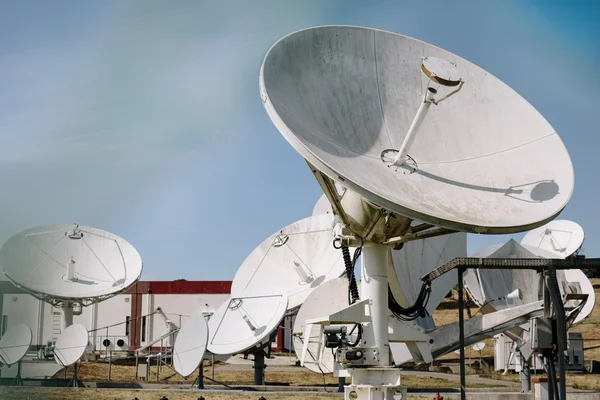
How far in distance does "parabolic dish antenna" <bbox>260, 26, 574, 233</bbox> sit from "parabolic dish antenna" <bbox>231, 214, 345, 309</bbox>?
16.4 m

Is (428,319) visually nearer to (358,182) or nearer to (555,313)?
(358,182)

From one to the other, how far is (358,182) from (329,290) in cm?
917

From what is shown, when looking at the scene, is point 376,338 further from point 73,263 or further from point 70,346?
point 73,263

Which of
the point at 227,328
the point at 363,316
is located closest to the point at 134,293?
the point at 227,328

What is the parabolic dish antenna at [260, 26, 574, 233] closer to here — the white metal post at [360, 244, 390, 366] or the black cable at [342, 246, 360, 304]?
the white metal post at [360, 244, 390, 366]

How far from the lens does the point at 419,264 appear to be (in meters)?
29.5

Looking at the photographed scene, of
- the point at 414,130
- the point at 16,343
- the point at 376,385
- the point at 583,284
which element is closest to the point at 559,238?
the point at 583,284

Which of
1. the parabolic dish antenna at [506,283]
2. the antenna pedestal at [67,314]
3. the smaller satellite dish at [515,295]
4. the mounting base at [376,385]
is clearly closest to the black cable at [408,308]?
the mounting base at [376,385]

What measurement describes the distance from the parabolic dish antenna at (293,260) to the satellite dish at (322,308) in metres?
10.7

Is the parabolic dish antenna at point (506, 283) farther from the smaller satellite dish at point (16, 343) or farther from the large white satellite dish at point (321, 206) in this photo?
the smaller satellite dish at point (16, 343)

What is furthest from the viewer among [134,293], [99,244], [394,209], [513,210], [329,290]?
[134,293]

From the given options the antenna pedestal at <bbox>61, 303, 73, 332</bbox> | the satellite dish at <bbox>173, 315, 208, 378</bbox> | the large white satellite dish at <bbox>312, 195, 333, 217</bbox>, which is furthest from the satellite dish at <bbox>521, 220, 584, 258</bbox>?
the antenna pedestal at <bbox>61, 303, 73, 332</bbox>

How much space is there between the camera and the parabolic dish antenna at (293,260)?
4056cm

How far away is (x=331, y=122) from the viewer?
22.8 metres
